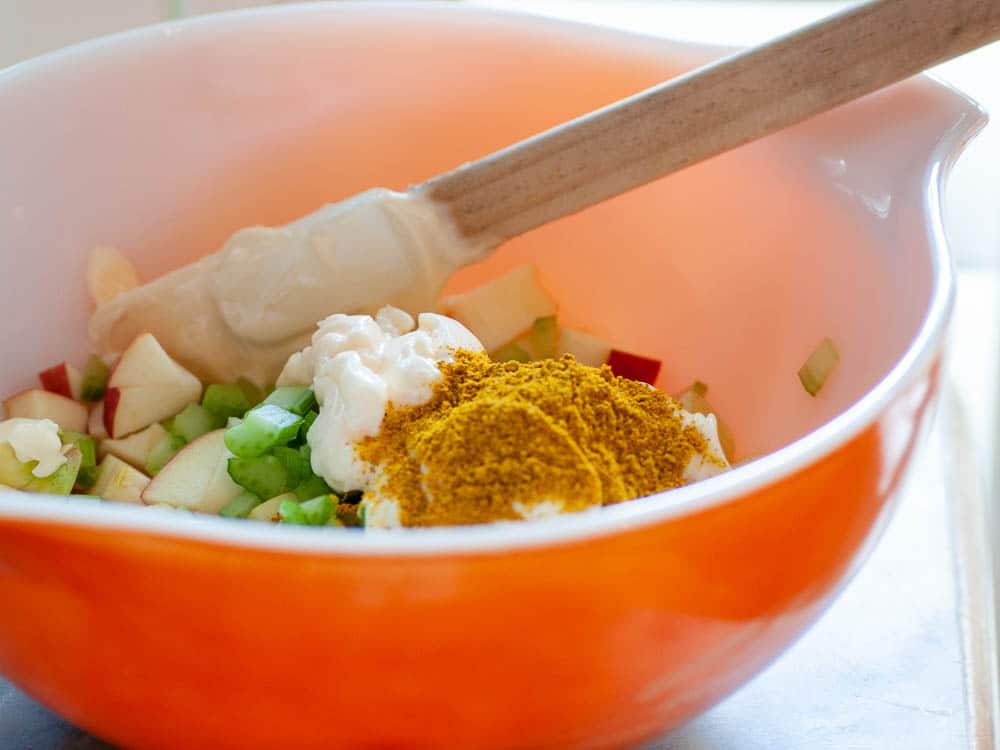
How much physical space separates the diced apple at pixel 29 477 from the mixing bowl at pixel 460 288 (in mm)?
138

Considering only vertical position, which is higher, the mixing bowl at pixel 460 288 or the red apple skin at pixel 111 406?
the mixing bowl at pixel 460 288

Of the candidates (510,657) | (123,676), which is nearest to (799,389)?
(510,657)

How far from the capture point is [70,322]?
1.17 m

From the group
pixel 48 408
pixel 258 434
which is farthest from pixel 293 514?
pixel 48 408

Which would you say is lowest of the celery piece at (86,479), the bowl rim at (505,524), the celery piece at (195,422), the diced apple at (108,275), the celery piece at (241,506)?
the celery piece at (86,479)

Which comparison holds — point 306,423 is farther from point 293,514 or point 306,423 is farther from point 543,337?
point 543,337

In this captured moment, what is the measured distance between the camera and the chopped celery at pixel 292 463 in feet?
3.18

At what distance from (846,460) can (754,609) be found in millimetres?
98

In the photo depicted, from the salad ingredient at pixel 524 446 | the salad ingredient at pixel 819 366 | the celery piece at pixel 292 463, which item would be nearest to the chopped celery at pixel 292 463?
the celery piece at pixel 292 463

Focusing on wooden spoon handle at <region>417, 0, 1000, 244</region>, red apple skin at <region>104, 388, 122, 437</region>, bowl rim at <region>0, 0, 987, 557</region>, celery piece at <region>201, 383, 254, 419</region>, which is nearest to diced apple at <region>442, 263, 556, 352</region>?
wooden spoon handle at <region>417, 0, 1000, 244</region>

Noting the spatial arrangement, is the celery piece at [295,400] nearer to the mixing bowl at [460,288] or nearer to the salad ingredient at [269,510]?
the salad ingredient at [269,510]

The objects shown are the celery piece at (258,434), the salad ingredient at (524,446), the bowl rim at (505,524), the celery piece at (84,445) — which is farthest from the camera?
the celery piece at (84,445)

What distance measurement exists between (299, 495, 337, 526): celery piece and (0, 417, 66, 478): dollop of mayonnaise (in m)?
0.27

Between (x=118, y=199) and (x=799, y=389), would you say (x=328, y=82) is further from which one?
(x=799, y=389)
